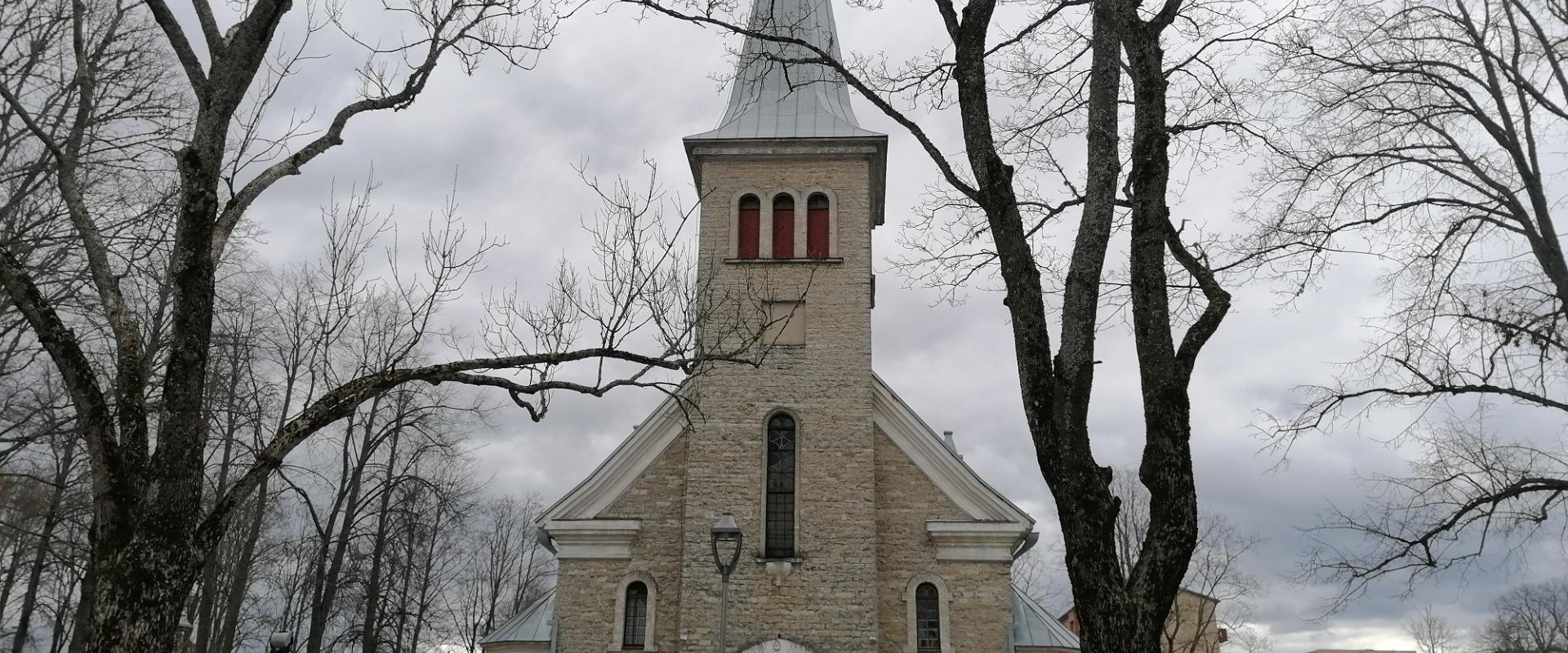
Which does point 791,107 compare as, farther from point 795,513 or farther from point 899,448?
point 795,513

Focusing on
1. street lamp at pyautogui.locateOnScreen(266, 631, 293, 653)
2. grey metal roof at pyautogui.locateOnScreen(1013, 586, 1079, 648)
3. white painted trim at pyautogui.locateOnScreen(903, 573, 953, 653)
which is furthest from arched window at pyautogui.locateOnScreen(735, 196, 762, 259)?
street lamp at pyautogui.locateOnScreen(266, 631, 293, 653)

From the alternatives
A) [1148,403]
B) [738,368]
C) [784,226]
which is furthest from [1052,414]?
[784,226]

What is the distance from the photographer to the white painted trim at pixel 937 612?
677 inches

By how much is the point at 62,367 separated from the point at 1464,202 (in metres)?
13.6

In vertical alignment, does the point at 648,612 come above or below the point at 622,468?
below

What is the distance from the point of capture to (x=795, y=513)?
17719 millimetres

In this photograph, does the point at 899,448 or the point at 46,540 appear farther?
the point at 899,448

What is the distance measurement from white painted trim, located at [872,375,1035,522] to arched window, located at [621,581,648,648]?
16.6 ft

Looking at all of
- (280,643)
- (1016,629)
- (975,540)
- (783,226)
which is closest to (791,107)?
(783,226)

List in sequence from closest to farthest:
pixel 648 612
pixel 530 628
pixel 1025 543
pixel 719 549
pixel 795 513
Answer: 1. pixel 719 549
2. pixel 648 612
3. pixel 795 513
4. pixel 530 628
5. pixel 1025 543

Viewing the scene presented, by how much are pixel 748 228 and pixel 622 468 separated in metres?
5.12

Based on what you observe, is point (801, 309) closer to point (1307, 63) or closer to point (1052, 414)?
point (1307, 63)

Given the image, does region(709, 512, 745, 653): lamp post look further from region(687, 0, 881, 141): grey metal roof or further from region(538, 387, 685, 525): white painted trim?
region(687, 0, 881, 141): grey metal roof

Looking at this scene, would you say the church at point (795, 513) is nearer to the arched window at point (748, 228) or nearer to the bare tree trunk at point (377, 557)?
the arched window at point (748, 228)
